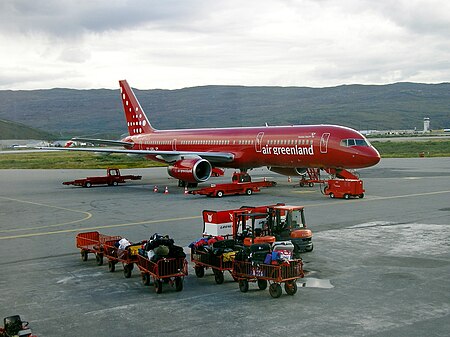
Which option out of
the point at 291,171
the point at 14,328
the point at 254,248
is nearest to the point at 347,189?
the point at 291,171

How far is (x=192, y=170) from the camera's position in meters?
43.5

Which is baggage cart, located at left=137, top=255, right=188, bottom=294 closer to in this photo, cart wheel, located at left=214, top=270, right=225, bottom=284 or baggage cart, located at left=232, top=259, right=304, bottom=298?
cart wheel, located at left=214, top=270, right=225, bottom=284

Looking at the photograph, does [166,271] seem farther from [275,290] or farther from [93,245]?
[93,245]

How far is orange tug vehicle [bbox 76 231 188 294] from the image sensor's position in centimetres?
1647

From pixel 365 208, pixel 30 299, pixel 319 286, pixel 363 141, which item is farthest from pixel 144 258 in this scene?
pixel 363 141

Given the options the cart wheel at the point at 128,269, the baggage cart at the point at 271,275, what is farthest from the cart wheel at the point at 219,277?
the cart wheel at the point at 128,269

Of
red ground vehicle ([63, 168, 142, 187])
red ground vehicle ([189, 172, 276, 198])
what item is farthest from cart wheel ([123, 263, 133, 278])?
red ground vehicle ([63, 168, 142, 187])

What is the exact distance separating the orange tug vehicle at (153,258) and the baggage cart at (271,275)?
5.42ft

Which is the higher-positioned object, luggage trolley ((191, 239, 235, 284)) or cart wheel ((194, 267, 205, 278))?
luggage trolley ((191, 239, 235, 284))

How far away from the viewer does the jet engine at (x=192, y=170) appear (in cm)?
4369

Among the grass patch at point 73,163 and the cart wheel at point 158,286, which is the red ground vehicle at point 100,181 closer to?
the grass patch at point 73,163

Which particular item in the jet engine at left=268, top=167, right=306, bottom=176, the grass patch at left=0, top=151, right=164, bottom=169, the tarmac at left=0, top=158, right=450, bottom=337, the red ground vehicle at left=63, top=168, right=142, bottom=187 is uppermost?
the grass patch at left=0, top=151, right=164, bottom=169

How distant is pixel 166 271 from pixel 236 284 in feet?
7.31

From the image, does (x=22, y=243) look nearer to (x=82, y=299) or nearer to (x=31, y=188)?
(x=82, y=299)
